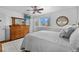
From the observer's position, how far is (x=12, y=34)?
1.26 meters

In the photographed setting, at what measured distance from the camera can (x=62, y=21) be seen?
125 cm

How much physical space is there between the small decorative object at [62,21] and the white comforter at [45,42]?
12 centimetres

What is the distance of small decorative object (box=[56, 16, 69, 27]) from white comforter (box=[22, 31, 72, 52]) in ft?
0.41

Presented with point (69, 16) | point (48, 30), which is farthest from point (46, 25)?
point (69, 16)

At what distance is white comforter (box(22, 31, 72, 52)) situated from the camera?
1.17 m

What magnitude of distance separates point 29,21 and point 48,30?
254 mm

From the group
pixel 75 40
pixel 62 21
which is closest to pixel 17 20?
pixel 62 21

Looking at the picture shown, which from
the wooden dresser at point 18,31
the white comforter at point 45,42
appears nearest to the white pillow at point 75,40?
the white comforter at point 45,42

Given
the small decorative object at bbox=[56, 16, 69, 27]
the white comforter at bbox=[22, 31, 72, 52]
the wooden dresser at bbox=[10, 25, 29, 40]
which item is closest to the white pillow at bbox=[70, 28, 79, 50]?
the white comforter at bbox=[22, 31, 72, 52]

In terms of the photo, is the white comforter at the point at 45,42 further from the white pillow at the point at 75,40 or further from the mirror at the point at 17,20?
the mirror at the point at 17,20

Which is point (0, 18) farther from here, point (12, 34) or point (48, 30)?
point (48, 30)

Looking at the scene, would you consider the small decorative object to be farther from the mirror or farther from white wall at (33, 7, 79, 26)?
the mirror

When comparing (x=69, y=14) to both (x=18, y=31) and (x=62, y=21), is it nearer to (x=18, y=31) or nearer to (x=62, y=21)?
(x=62, y=21)
